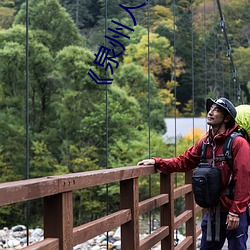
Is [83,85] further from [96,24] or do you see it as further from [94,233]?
[94,233]

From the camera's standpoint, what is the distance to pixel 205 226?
7.08 ft

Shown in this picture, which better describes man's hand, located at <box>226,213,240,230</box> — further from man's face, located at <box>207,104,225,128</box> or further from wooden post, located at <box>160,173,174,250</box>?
wooden post, located at <box>160,173,174,250</box>

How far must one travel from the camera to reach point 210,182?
2002 mm

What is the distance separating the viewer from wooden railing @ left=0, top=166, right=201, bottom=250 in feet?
4.29

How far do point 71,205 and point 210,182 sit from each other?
0.64 meters

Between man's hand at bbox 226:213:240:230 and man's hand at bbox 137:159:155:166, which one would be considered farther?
man's hand at bbox 137:159:155:166

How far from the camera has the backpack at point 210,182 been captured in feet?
6.56

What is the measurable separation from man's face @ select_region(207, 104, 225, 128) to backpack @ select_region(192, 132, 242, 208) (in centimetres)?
7

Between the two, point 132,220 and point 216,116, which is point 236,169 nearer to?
point 216,116

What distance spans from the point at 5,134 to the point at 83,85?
100 inches

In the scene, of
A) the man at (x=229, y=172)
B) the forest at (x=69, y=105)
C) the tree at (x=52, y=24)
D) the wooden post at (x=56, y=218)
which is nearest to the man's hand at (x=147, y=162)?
the man at (x=229, y=172)

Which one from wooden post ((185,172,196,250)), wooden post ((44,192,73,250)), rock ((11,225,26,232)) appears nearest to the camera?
wooden post ((44,192,73,250))

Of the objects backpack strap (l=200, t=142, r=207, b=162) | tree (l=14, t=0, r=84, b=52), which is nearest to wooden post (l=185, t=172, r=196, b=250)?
backpack strap (l=200, t=142, r=207, b=162)

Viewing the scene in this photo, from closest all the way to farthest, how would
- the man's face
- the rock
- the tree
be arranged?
the man's face → the rock → the tree
